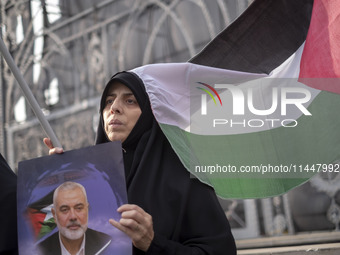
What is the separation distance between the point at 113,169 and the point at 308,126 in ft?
2.66

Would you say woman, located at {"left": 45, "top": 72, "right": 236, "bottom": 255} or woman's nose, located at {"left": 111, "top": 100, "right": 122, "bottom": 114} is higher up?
woman's nose, located at {"left": 111, "top": 100, "right": 122, "bottom": 114}

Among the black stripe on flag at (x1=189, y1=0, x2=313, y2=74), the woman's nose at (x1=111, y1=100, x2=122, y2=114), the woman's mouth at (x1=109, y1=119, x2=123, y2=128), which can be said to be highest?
the black stripe on flag at (x1=189, y1=0, x2=313, y2=74)

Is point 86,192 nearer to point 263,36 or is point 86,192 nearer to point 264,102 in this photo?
point 264,102

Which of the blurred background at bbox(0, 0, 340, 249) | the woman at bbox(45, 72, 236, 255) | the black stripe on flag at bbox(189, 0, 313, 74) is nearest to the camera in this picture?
the woman at bbox(45, 72, 236, 255)

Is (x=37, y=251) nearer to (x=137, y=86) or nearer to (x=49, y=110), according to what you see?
(x=137, y=86)

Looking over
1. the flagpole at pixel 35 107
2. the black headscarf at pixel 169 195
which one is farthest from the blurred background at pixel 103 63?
the flagpole at pixel 35 107

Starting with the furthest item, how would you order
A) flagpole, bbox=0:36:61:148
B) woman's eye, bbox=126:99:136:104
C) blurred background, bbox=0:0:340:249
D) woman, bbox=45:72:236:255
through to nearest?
blurred background, bbox=0:0:340:249, woman's eye, bbox=126:99:136:104, flagpole, bbox=0:36:61:148, woman, bbox=45:72:236:255

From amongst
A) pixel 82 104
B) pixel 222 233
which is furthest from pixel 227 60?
pixel 82 104

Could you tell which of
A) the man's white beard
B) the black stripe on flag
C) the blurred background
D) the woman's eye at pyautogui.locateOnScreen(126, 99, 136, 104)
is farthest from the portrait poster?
the blurred background

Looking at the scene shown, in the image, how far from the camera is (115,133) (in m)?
2.00

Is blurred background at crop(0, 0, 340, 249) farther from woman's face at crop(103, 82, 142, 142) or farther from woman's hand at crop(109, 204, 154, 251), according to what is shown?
woman's hand at crop(109, 204, 154, 251)

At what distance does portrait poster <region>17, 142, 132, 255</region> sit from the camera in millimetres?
1692

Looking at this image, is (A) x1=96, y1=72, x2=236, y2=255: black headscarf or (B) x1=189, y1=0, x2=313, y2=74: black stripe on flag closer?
(A) x1=96, y1=72, x2=236, y2=255: black headscarf

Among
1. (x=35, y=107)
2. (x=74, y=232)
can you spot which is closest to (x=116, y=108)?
(x=35, y=107)
